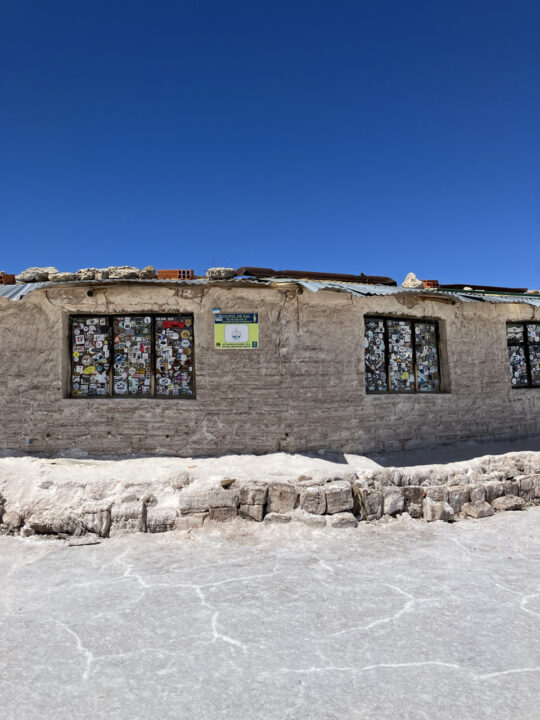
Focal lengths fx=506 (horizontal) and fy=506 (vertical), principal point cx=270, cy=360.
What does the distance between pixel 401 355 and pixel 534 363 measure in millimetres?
3037

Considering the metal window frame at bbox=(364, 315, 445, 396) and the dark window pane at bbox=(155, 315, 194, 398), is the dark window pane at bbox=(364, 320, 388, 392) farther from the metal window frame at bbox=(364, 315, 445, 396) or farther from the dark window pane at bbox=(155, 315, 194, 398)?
the dark window pane at bbox=(155, 315, 194, 398)

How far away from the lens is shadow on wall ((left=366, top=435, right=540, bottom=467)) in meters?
7.42

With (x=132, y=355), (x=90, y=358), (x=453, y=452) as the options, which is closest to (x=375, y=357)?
(x=453, y=452)

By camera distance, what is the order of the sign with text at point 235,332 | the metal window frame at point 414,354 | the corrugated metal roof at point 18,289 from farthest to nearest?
the metal window frame at point 414,354
the sign with text at point 235,332
the corrugated metal roof at point 18,289

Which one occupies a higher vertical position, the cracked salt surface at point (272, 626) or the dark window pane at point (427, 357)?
the dark window pane at point (427, 357)

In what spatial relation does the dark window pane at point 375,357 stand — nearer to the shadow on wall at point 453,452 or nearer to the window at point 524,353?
the shadow on wall at point 453,452

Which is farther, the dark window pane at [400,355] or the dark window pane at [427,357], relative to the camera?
the dark window pane at [427,357]

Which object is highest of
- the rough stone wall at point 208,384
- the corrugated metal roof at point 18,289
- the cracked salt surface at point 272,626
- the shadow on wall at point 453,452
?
the corrugated metal roof at point 18,289

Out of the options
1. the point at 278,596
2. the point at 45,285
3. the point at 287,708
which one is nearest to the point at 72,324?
the point at 45,285

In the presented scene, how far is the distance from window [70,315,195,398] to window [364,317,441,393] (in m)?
2.78

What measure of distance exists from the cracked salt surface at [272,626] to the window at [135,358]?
2.18 m

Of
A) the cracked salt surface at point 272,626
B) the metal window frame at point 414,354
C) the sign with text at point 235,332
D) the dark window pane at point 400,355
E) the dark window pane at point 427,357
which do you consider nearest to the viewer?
the cracked salt surface at point 272,626

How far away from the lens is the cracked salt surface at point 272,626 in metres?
2.79

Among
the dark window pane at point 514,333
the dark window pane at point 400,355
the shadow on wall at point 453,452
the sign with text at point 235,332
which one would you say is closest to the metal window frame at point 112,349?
the sign with text at point 235,332
